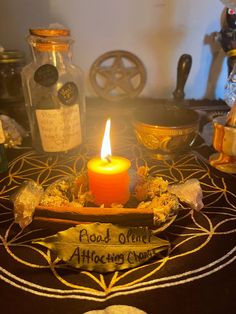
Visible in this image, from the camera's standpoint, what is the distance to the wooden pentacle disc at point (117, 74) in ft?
2.66

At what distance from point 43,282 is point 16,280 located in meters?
0.03

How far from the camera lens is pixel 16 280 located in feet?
0.95

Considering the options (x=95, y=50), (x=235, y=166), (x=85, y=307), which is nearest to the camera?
(x=85, y=307)

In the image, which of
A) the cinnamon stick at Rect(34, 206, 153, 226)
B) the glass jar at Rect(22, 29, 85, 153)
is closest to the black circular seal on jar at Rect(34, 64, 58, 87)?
the glass jar at Rect(22, 29, 85, 153)

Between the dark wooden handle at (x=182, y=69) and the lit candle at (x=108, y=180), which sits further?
the dark wooden handle at (x=182, y=69)

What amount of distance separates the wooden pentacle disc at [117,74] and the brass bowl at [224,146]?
366mm

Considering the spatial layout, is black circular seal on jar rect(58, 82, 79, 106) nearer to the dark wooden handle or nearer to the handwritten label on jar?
the handwritten label on jar

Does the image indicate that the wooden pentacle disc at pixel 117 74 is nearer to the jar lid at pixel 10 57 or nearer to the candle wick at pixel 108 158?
the jar lid at pixel 10 57

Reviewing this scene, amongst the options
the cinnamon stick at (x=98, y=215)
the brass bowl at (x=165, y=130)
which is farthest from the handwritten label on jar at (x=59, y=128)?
the cinnamon stick at (x=98, y=215)

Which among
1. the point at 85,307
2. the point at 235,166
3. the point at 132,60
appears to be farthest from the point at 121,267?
the point at 132,60

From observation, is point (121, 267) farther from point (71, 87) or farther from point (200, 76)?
point (200, 76)

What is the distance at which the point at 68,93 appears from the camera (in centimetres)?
53

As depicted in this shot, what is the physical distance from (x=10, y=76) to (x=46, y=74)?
197 millimetres

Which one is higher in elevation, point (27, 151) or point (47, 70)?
point (47, 70)
